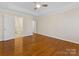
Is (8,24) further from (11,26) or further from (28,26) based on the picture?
(28,26)

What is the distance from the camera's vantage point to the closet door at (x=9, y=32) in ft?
11.6

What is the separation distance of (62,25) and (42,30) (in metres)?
0.79

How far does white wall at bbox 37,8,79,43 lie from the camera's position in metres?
3.46

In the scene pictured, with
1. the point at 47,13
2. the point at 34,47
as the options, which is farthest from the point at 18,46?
the point at 47,13

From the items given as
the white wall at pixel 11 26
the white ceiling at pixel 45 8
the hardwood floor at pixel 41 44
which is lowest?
the hardwood floor at pixel 41 44

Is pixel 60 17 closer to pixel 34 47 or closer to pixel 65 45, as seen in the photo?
pixel 65 45

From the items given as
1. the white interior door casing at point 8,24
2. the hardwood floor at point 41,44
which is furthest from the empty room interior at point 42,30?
the white interior door casing at point 8,24

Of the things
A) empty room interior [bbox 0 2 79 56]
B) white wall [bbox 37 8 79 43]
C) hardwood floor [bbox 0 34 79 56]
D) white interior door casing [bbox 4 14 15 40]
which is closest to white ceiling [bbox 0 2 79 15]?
empty room interior [bbox 0 2 79 56]

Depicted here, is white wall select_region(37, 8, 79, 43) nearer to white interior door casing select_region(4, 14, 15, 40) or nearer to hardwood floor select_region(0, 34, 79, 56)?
hardwood floor select_region(0, 34, 79, 56)

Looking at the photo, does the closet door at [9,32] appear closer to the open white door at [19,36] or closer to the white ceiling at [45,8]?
the open white door at [19,36]


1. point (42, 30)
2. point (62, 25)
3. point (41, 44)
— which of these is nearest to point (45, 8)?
point (42, 30)

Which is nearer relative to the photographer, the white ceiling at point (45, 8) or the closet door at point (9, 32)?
the white ceiling at point (45, 8)

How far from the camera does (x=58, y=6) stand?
3.34 m

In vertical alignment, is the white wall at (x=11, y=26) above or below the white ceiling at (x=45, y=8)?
below
